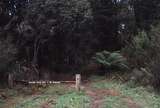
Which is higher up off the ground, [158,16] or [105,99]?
[158,16]

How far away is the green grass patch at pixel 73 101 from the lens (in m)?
11.1

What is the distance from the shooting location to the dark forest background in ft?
58.9

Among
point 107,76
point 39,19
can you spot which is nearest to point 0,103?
point 39,19

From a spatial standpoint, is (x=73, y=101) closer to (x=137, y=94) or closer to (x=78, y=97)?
(x=78, y=97)

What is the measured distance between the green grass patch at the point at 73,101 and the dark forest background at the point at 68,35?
162 inches

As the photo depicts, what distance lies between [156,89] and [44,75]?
299 inches

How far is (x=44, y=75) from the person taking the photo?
18.9 m

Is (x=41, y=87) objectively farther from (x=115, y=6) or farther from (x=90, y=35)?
(x=115, y=6)

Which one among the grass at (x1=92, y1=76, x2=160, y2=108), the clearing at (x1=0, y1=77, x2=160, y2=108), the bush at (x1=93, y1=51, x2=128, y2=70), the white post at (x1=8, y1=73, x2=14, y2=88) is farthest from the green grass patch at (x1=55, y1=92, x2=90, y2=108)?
the bush at (x1=93, y1=51, x2=128, y2=70)

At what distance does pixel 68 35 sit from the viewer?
62.9ft

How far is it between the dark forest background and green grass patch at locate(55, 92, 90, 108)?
411cm

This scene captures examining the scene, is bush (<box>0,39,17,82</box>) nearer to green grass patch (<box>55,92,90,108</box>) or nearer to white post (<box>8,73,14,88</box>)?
white post (<box>8,73,14,88</box>)

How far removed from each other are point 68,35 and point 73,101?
8.16m

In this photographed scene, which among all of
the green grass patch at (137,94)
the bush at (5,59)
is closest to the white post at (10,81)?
the bush at (5,59)
